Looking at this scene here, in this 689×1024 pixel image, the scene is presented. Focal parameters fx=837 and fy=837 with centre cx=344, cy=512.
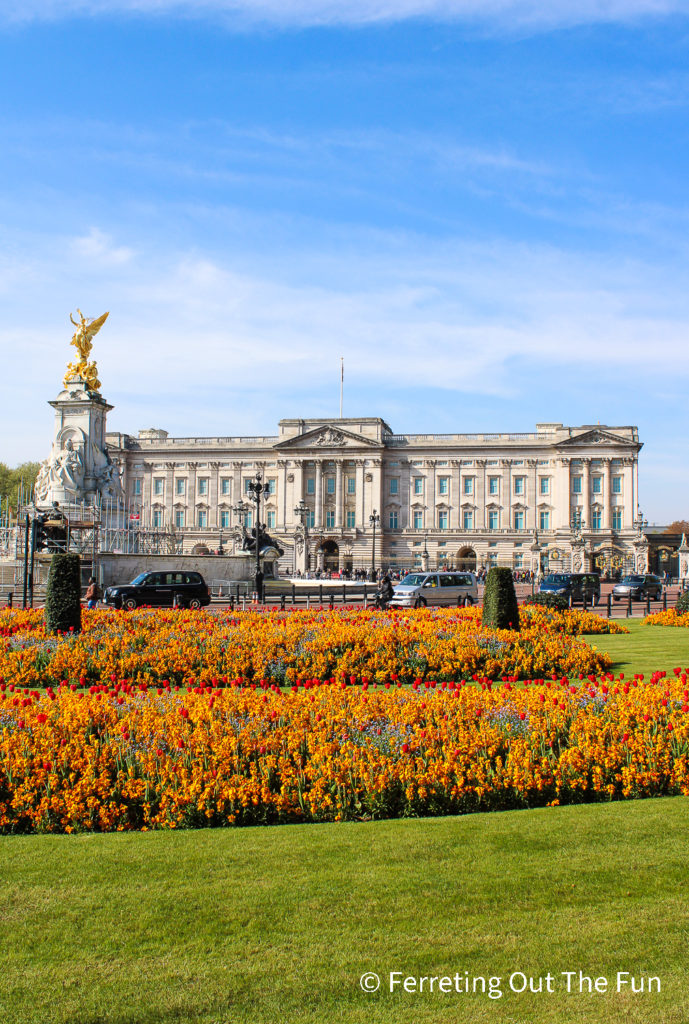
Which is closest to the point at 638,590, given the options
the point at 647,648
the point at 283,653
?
the point at 647,648

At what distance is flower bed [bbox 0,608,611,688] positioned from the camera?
44.5 ft

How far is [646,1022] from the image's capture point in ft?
12.9

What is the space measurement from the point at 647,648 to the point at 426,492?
244 feet

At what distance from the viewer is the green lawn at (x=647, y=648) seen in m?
14.6

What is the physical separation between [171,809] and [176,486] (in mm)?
91775

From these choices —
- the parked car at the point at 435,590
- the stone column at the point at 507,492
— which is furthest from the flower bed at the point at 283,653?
the stone column at the point at 507,492

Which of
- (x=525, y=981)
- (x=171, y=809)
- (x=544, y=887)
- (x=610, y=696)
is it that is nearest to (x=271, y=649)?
(x=610, y=696)

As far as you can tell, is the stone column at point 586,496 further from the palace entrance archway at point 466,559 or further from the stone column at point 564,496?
the palace entrance archway at point 466,559

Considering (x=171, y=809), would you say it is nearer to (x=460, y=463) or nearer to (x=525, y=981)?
(x=525, y=981)

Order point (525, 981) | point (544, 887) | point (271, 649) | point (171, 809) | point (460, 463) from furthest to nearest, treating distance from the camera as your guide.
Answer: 1. point (460, 463)
2. point (271, 649)
3. point (171, 809)
4. point (544, 887)
5. point (525, 981)

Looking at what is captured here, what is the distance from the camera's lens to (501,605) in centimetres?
1700

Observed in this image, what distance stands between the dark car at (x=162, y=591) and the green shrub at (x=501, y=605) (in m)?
12.5

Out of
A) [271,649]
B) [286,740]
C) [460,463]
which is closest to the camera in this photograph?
[286,740]

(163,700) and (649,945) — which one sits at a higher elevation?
(163,700)
